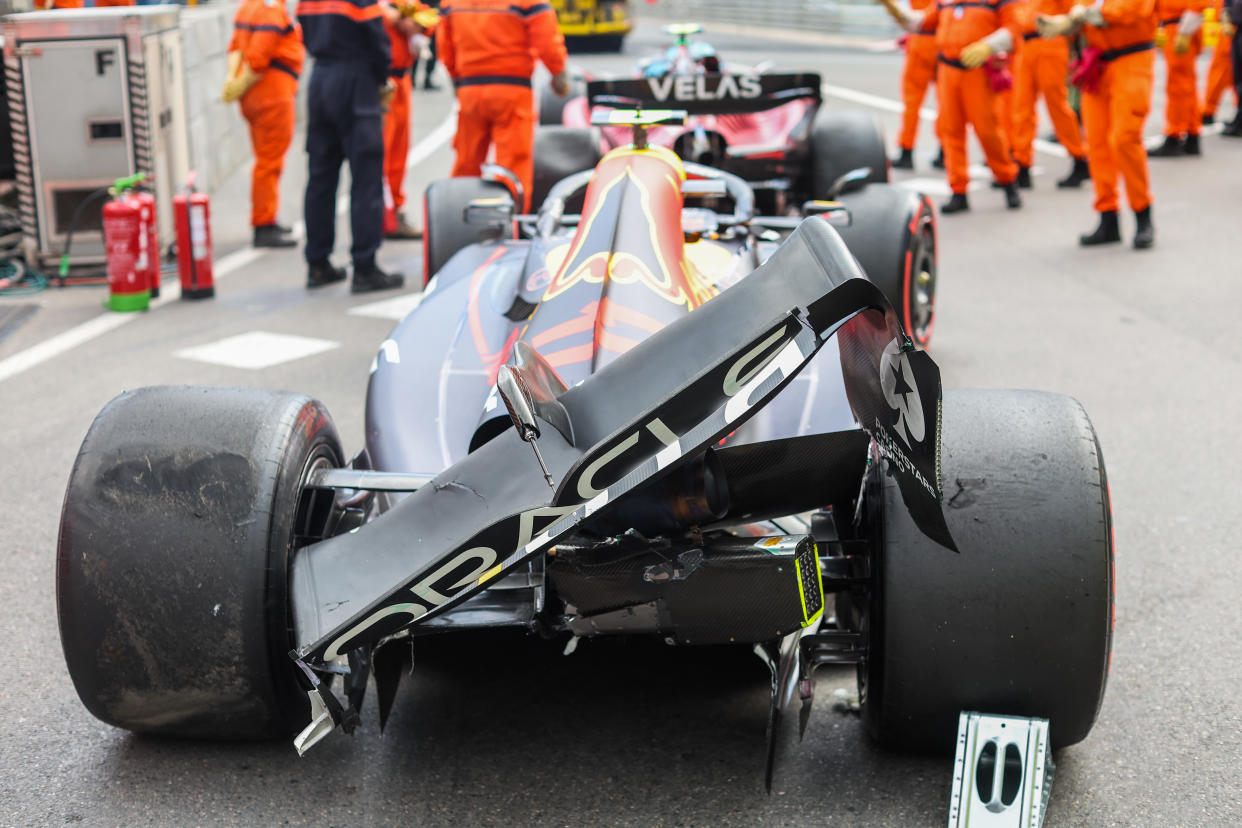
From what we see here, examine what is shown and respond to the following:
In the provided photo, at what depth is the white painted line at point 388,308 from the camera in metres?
7.78

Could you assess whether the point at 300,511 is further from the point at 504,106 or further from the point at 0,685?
the point at 504,106

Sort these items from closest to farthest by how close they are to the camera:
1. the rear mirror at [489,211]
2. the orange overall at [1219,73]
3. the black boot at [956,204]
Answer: the rear mirror at [489,211] → the black boot at [956,204] → the orange overall at [1219,73]

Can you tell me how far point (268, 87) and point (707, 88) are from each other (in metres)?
3.61

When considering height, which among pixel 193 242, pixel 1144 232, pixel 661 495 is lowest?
pixel 1144 232

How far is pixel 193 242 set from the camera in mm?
8211

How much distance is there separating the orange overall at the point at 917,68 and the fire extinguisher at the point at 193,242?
21.8ft

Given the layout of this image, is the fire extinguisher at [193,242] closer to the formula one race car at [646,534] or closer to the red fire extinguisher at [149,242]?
the red fire extinguisher at [149,242]

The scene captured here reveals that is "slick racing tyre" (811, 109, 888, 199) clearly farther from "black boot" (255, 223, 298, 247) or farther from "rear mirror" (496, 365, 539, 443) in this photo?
"rear mirror" (496, 365, 539, 443)

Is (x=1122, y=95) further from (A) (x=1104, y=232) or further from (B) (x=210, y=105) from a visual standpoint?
(B) (x=210, y=105)

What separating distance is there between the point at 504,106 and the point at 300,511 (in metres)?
6.12

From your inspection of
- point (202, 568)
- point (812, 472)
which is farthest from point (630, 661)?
point (202, 568)

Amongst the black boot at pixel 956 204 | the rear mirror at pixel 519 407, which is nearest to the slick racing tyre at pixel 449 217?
the rear mirror at pixel 519 407

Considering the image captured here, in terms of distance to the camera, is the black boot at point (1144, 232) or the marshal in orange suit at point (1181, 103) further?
the marshal in orange suit at point (1181, 103)

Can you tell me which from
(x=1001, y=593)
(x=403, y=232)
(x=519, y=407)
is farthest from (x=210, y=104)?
(x=1001, y=593)
